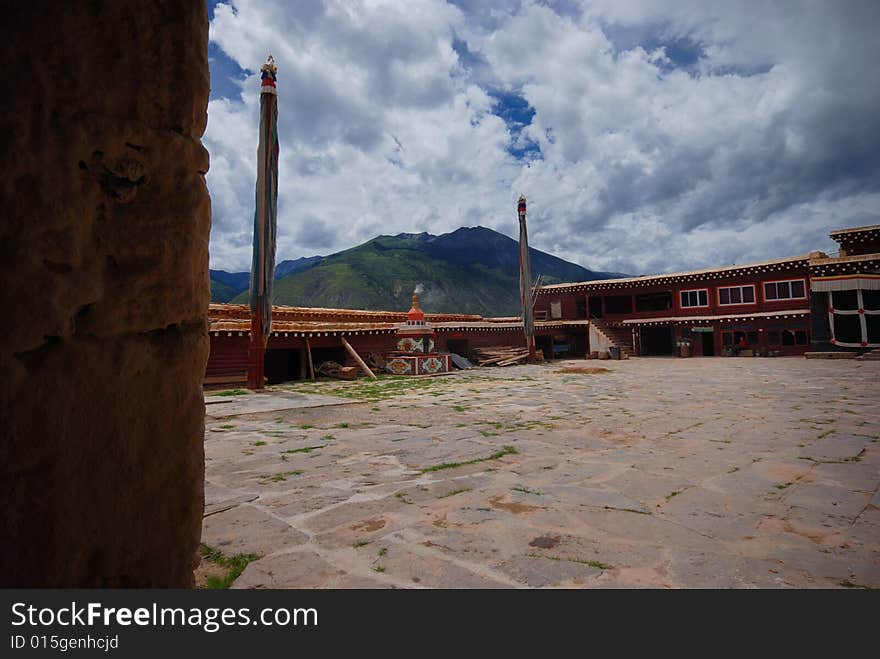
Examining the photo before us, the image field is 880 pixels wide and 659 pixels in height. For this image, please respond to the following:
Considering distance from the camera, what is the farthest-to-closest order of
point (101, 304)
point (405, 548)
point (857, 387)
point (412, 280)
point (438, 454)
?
point (412, 280)
point (857, 387)
point (438, 454)
point (405, 548)
point (101, 304)

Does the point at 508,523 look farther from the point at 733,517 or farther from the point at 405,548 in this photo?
the point at 733,517

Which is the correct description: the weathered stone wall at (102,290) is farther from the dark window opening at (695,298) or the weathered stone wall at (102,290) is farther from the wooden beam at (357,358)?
the dark window opening at (695,298)

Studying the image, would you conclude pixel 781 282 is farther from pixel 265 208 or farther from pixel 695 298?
pixel 265 208

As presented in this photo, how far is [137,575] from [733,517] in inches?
126

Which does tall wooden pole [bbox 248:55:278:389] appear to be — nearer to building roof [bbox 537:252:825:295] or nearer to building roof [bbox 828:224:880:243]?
building roof [bbox 537:252:825:295]

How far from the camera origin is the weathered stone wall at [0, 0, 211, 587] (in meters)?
1.15

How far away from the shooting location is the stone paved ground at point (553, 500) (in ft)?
7.08

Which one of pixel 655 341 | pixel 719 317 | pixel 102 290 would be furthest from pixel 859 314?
pixel 102 290

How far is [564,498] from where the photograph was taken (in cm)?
320

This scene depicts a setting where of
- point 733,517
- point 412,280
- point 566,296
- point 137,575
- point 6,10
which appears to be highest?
point 412,280

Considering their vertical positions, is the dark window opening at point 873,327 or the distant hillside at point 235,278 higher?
the distant hillside at point 235,278

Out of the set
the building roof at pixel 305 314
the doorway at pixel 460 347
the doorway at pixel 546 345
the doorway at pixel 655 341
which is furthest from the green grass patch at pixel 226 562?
the doorway at pixel 655 341

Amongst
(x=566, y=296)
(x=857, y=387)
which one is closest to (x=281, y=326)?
(x=857, y=387)

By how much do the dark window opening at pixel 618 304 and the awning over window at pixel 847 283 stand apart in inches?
406
